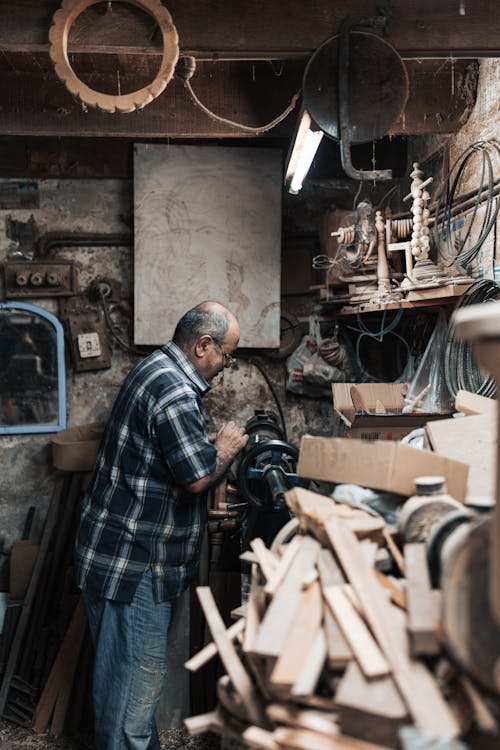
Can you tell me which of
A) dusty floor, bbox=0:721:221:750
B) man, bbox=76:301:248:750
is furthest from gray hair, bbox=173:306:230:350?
dusty floor, bbox=0:721:221:750

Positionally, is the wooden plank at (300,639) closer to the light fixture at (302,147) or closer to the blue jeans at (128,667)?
the blue jeans at (128,667)

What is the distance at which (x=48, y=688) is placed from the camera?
4.01 metres

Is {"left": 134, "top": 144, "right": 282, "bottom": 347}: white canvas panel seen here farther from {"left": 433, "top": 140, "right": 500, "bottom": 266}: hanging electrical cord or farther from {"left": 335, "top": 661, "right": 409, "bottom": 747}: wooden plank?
{"left": 335, "top": 661, "right": 409, "bottom": 747}: wooden plank

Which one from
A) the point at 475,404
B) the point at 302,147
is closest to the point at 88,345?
the point at 302,147

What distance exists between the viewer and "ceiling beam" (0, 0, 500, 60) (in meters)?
2.61

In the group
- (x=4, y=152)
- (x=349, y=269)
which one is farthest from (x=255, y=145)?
(x=4, y=152)

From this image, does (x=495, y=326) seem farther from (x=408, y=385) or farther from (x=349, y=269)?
(x=349, y=269)

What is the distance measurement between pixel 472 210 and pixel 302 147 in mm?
875

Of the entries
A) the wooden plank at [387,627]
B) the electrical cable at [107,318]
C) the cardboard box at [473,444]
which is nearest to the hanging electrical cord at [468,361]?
the cardboard box at [473,444]

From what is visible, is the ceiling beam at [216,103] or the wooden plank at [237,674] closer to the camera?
the wooden plank at [237,674]

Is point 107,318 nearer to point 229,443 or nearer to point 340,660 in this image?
point 229,443

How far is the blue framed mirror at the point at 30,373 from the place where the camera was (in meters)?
4.76

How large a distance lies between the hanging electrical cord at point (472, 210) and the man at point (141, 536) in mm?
1370

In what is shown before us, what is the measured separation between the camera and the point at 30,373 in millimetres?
4777
